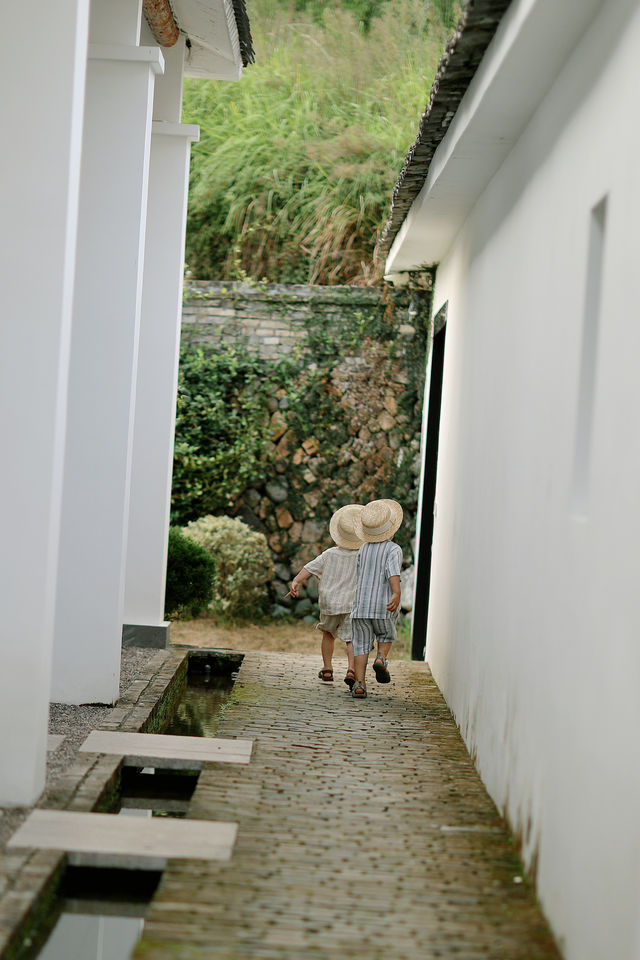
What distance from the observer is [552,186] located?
4500mm

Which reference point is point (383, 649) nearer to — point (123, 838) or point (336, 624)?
point (336, 624)

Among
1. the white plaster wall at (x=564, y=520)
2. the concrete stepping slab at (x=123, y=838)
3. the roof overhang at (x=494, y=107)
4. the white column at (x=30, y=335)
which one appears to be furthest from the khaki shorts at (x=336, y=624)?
the white column at (x=30, y=335)

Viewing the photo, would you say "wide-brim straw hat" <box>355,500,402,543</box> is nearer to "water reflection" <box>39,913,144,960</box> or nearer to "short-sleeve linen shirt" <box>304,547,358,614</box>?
"short-sleeve linen shirt" <box>304,547,358,614</box>

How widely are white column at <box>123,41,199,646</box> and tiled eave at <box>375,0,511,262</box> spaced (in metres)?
1.90

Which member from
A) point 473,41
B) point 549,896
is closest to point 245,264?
point 473,41

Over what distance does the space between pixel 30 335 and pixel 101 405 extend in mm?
2006

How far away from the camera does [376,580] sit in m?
7.34

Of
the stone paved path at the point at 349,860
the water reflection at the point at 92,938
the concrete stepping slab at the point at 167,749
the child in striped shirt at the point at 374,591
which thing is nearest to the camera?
the stone paved path at the point at 349,860

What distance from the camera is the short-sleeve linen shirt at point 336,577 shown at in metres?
7.72

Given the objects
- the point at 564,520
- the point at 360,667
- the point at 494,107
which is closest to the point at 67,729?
the point at 360,667

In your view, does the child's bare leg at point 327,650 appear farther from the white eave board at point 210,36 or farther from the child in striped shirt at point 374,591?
the white eave board at point 210,36

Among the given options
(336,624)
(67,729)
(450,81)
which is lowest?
(67,729)

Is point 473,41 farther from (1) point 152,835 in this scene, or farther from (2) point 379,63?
(2) point 379,63

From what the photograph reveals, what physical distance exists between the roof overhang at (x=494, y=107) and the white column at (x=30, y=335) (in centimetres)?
183
